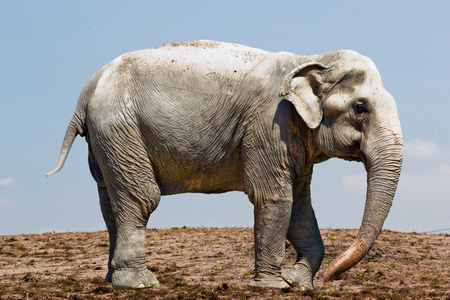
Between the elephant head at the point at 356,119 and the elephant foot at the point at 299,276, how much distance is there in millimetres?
1344

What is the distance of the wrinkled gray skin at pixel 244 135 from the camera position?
10.0m

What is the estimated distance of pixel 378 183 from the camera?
9633mm

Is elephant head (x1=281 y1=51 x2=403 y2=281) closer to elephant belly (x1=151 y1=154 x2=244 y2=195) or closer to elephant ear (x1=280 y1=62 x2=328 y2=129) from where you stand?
elephant ear (x1=280 y1=62 x2=328 y2=129)

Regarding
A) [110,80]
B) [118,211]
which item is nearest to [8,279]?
[118,211]

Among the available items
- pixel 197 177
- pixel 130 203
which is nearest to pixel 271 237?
pixel 197 177

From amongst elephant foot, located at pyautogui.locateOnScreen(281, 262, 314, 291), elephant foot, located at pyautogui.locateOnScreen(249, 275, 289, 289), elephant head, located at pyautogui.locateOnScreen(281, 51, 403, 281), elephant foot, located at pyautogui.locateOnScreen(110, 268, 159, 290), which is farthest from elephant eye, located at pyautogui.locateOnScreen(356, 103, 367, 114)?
elephant foot, located at pyautogui.locateOnScreen(110, 268, 159, 290)

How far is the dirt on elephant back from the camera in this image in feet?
35.1

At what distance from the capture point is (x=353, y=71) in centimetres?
1009

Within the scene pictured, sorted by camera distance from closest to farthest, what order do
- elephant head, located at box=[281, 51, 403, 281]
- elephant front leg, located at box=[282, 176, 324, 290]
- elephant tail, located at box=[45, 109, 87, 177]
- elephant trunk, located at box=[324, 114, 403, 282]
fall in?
1. elephant trunk, located at box=[324, 114, 403, 282]
2. elephant head, located at box=[281, 51, 403, 281]
3. elephant front leg, located at box=[282, 176, 324, 290]
4. elephant tail, located at box=[45, 109, 87, 177]

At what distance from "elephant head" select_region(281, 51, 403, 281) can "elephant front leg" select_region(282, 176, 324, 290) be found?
1049 millimetres

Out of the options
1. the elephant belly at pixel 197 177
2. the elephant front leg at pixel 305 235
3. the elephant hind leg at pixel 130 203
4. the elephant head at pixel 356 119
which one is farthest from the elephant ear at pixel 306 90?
the elephant hind leg at pixel 130 203

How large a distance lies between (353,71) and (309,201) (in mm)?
2333

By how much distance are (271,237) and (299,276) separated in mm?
1032

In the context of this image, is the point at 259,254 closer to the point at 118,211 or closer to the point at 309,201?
the point at 309,201
